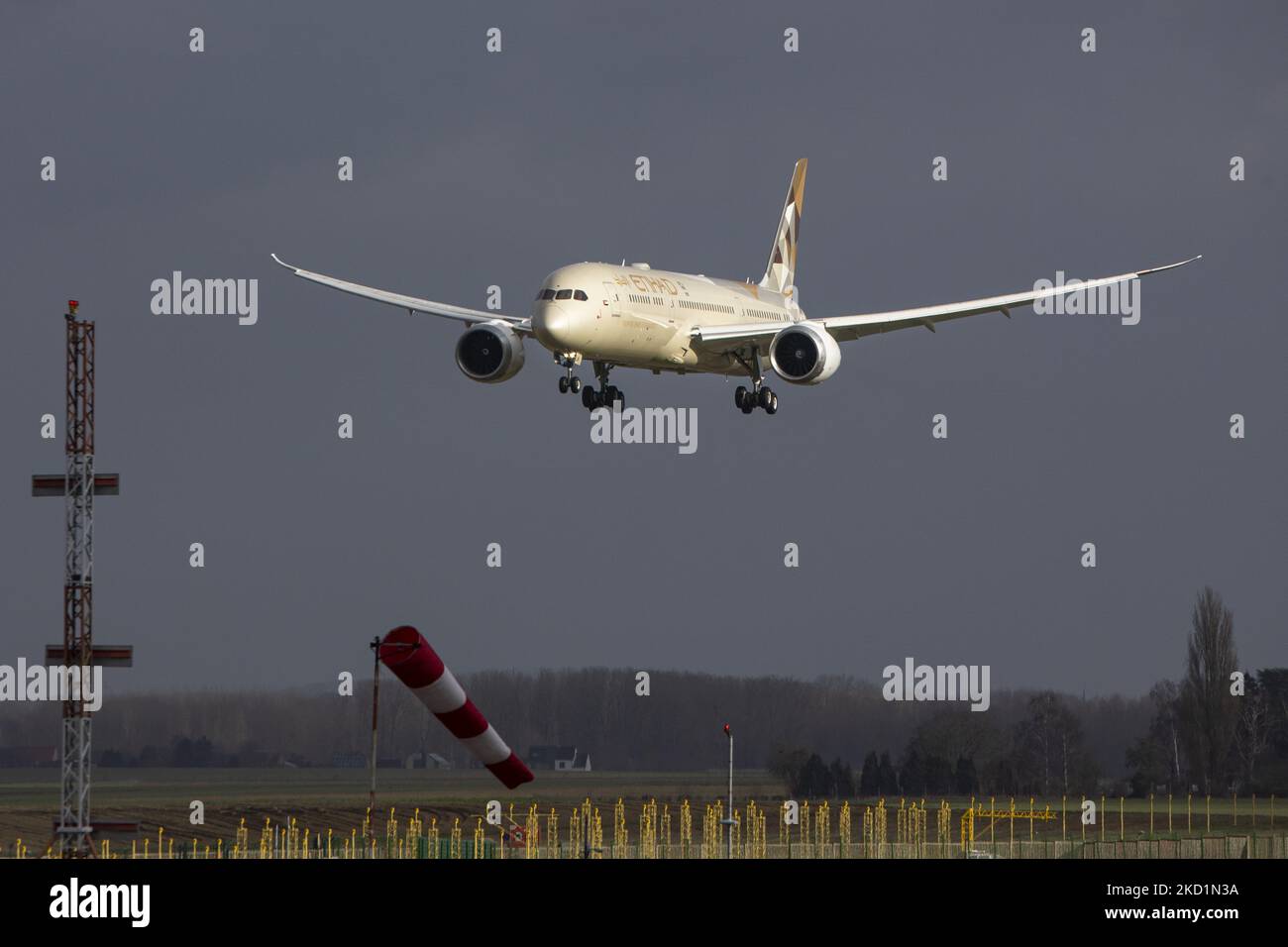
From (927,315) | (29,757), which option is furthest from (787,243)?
(29,757)

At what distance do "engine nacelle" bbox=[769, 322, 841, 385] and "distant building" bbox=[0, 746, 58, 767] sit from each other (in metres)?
40.1

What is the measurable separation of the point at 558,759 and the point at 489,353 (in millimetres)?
25008

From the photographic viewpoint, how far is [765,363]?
76.8m

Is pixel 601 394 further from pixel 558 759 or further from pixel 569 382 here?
pixel 558 759

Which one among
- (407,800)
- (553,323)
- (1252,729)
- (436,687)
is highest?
(553,323)

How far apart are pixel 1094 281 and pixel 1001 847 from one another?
20.0m

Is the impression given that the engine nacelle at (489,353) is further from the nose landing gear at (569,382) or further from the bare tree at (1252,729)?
the bare tree at (1252,729)

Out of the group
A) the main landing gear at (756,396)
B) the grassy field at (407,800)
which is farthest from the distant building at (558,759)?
the main landing gear at (756,396)

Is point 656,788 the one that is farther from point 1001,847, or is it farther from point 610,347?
point 610,347

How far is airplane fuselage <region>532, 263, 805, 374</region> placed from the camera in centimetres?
6525

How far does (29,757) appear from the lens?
94000 millimetres

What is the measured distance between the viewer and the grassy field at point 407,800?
78625 mm

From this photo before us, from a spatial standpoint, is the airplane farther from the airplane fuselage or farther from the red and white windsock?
the red and white windsock

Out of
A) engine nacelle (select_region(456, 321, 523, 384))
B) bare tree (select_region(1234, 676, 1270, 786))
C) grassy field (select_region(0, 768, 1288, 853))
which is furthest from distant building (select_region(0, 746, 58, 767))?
bare tree (select_region(1234, 676, 1270, 786))
